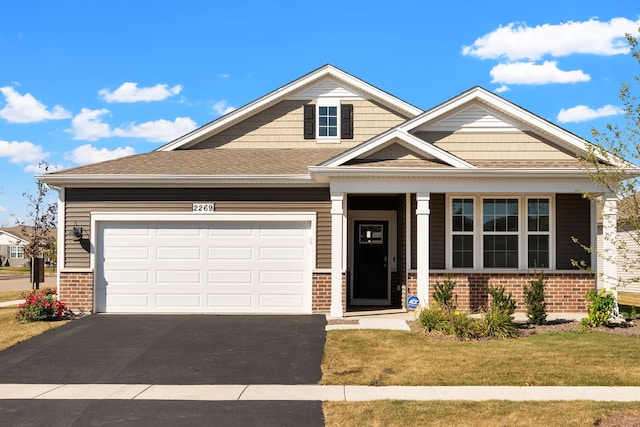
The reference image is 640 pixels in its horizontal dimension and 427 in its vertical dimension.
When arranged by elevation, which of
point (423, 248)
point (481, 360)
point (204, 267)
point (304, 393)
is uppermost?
point (423, 248)

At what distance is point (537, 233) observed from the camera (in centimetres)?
1403

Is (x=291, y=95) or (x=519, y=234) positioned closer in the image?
(x=519, y=234)

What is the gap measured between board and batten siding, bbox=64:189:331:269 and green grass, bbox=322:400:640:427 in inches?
277

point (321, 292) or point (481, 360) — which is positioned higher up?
point (321, 292)

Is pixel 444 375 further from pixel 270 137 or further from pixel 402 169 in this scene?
pixel 270 137

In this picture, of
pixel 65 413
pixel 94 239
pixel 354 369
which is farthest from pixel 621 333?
pixel 94 239

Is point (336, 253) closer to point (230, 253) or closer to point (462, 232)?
point (230, 253)

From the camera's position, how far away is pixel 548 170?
12781mm

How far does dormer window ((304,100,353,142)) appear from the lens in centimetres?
1752

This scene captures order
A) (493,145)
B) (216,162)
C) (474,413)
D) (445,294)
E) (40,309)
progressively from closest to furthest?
(474,413)
(445,294)
(40,309)
(493,145)
(216,162)

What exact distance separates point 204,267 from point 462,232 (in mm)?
6419

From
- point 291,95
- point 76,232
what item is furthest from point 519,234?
point 76,232

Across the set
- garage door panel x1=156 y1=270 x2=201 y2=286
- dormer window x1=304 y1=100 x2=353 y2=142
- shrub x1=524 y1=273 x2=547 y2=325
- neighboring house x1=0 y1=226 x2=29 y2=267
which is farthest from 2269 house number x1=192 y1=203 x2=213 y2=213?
neighboring house x1=0 y1=226 x2=29 y2=267

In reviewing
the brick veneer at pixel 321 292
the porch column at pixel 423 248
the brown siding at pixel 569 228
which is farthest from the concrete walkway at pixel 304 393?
the brown siding at pixel 569 228
